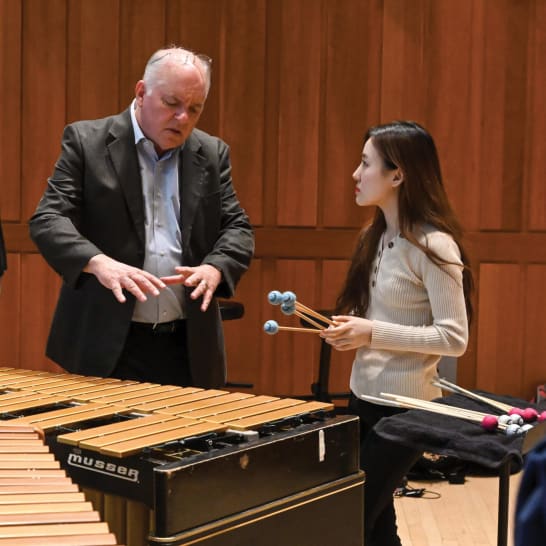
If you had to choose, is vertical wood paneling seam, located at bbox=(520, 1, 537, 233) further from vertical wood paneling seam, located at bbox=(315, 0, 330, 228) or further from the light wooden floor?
the light wooden floor

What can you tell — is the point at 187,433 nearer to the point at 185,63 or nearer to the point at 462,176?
the point at 185,63

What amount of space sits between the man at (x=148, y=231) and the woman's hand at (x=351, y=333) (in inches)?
15.8

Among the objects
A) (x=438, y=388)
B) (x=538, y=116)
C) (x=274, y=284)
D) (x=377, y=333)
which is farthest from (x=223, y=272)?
(x=538, y=116)

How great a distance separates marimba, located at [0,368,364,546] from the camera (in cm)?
181

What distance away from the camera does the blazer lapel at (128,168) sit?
288 cm

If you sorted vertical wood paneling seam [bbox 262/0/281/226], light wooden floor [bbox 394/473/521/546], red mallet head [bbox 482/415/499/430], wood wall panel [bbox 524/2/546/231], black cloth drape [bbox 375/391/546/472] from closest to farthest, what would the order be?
black cloth drape [bbox 375/391/546/472], red mallet head [bbox 482/415/499/430], light wooden floor [bbox 394/473/521/546], wood wall panel [bbox 524/2/546/231], vertical wood paneling seam [bbox 262/0/281/226]

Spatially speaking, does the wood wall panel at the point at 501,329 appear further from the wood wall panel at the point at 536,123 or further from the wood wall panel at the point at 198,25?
the wood wall panel at the point at 198,25

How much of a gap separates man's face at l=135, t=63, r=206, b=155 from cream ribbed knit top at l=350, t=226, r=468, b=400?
2.49 ft

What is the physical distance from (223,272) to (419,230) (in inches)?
24.7

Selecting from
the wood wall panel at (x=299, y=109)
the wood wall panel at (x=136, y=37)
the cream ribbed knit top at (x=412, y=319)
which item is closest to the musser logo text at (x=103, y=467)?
the cream ribbed knit top at (x=412, y=319)

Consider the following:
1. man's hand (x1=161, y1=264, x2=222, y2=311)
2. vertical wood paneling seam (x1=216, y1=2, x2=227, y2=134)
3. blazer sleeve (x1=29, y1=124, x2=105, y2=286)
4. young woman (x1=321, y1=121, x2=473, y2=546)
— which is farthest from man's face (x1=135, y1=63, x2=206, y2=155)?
vertical wood paneling seam (x1=216, y1=2, x2=227, y2=134)

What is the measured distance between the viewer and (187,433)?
196 cm

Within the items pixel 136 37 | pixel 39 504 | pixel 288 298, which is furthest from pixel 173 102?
pixel 136 37

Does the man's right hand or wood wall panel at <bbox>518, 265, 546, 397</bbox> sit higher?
the man's right hand
